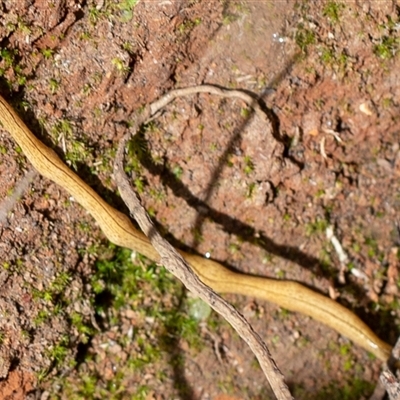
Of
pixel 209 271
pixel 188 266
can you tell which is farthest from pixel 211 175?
pixel 188 266

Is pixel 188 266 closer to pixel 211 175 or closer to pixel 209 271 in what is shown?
pixel 209 271

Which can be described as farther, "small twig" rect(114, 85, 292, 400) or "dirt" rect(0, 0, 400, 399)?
"dirt" rect(0, 0, 400, 399)

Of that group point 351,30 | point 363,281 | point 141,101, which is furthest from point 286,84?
point 363,281

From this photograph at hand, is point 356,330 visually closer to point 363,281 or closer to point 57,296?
point 363,281

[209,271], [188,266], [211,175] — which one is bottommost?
[188,266]

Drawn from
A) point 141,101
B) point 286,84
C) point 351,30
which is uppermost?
point 351,30
